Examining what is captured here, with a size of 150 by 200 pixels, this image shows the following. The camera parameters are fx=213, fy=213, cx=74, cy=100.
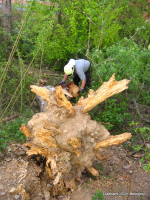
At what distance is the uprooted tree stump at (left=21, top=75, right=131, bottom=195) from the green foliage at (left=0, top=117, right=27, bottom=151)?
1.91 ft

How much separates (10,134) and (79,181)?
4.85 ft

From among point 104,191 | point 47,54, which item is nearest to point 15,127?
point 104,191

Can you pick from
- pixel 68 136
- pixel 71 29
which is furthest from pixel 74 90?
pixel 68 136

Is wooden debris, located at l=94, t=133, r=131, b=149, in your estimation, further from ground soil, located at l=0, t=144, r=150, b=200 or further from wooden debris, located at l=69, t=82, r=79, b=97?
wooden debris, located at l=69, t=82, r=79, b=97

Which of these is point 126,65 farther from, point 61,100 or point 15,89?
point 15,89

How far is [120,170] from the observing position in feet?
12.1

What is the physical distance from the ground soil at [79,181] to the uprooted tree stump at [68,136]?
154 mm

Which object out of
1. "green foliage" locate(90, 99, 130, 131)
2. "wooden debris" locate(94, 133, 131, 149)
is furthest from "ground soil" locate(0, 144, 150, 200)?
"green foliage" locate(90, 99, 130, 131)

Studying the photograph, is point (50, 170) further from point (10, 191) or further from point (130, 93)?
point (130, 93)

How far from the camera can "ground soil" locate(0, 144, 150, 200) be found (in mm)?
2945

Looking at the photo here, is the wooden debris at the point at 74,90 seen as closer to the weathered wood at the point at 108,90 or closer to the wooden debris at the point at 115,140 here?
the weathered wood at the point at 108,90

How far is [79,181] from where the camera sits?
324 cm

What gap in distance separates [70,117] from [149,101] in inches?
111

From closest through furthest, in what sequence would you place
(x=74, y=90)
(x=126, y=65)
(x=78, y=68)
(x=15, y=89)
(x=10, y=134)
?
(x=10, y=134) → (x=126, y=65) → (x=15, y=89) → (x=78, y=68) → (x=74, y=90)
